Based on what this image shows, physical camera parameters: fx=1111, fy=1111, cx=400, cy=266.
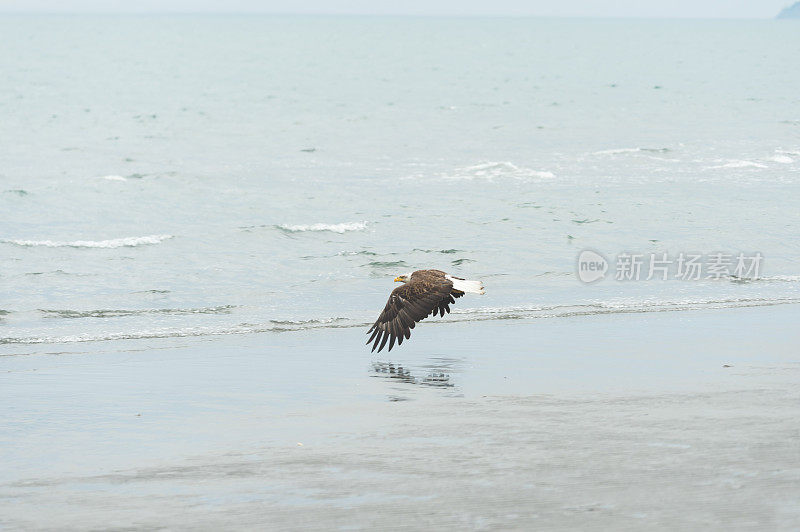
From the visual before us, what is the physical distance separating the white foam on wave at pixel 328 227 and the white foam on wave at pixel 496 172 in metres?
7.32

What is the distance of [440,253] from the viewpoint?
17.7 m

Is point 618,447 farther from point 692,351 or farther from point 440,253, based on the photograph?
point 440,253

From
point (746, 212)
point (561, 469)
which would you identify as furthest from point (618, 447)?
point (746, 212)

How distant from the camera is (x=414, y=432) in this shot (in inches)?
279

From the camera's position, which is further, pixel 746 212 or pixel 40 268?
pixel 746 212

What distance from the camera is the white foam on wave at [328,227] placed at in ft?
65.3

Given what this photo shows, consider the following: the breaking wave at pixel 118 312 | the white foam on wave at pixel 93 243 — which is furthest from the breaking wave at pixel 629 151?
the breaking wave at pixel 118 312

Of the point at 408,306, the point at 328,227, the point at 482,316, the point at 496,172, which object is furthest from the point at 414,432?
the point at 496,172

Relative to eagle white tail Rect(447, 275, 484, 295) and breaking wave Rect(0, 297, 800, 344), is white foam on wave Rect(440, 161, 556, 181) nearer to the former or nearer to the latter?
breaking wave Rect(0, 297, 800, 344)

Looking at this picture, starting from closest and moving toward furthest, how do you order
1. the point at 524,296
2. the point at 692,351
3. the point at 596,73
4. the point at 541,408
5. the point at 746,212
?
the point at 541,408 → the point at 692,351 → the point at 524,296 → the point at 746,212 → the point at 596,73

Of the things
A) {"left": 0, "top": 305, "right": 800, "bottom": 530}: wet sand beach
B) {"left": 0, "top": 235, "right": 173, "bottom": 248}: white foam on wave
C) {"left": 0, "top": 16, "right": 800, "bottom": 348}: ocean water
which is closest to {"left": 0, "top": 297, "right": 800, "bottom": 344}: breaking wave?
{"left": 0, "top": 16, "right": 800, "bottom": 348}: ocean water

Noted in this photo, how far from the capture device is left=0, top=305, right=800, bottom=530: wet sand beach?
5613mm

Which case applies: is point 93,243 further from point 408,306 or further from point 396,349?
point 408,306

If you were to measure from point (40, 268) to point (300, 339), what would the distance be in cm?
699
